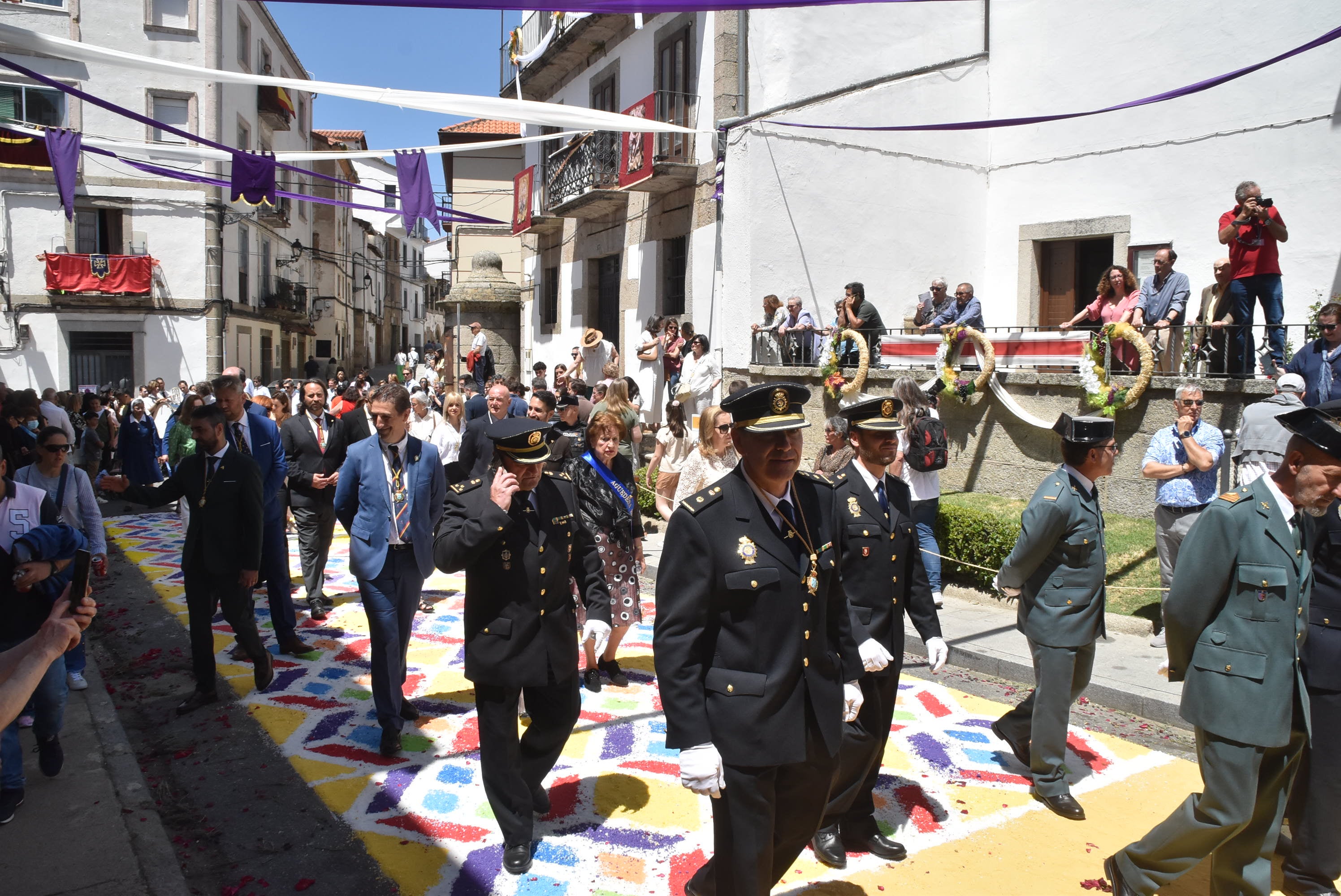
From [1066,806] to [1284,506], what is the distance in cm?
186

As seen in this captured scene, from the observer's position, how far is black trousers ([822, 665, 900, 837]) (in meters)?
3.92

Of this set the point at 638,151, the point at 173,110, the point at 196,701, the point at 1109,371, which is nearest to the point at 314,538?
the point at 196,701

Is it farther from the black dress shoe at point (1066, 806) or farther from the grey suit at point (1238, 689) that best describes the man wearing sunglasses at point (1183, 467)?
the grey suit at point (1238, 689)

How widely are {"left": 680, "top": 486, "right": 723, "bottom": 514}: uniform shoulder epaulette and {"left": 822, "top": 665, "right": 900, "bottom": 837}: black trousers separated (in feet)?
4.49

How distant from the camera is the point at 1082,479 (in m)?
4.54

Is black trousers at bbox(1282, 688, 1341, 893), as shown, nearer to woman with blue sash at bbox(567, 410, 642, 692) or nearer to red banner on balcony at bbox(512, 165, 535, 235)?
woman with blue sash at bbox(567, 410, 642, 692)

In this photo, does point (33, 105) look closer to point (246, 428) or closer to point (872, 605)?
point (246, 428)

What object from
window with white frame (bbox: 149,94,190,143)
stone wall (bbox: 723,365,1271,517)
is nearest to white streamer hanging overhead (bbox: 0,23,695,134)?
stone wall (bbox: 723,365,1271,517)

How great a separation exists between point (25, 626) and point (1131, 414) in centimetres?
977

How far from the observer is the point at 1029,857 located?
13.4 ft

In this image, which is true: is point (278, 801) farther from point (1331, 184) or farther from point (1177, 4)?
point (1177, 4)

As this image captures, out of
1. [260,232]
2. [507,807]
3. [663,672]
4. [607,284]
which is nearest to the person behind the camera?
[663,672]

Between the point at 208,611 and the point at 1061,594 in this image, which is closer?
the point at 1061,594

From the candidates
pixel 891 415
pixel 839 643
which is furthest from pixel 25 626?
pixel 891 415
